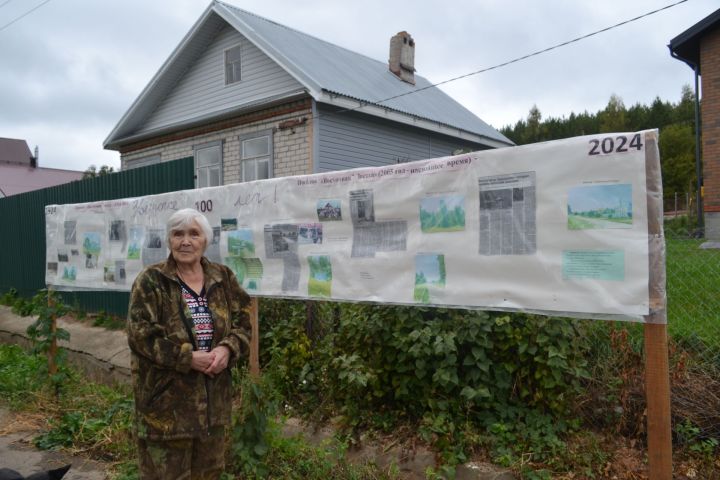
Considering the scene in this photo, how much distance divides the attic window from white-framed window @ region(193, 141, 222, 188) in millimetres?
1671

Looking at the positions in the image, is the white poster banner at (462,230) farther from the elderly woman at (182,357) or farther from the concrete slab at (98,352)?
the concrete slab at (98,352)

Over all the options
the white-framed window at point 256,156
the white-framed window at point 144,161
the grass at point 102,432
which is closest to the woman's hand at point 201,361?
the grass at point 102,432

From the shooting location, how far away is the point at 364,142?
1330 cm

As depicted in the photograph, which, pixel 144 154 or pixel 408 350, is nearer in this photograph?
pixel 408 350

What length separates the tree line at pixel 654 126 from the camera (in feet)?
115

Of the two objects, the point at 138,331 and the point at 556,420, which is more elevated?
the point at 138,331

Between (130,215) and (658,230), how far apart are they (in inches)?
177

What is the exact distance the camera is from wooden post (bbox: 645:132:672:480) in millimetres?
2402

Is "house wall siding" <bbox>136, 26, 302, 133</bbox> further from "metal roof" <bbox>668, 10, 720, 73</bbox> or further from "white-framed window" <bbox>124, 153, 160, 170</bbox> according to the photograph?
"metal roof" <bbox>668, 10, 720, 73</bbox>

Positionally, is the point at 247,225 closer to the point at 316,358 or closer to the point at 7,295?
the point at 316,358

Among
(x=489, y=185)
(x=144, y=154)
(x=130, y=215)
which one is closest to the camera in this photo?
(x=489, y=185)

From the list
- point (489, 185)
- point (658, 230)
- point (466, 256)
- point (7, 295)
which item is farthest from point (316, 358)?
point (7, 295)

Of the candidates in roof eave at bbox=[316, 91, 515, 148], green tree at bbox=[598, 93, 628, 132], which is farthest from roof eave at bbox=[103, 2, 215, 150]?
green tree at bbox=[598, 93, 628, 132]

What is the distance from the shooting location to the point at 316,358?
4336 millimetres
